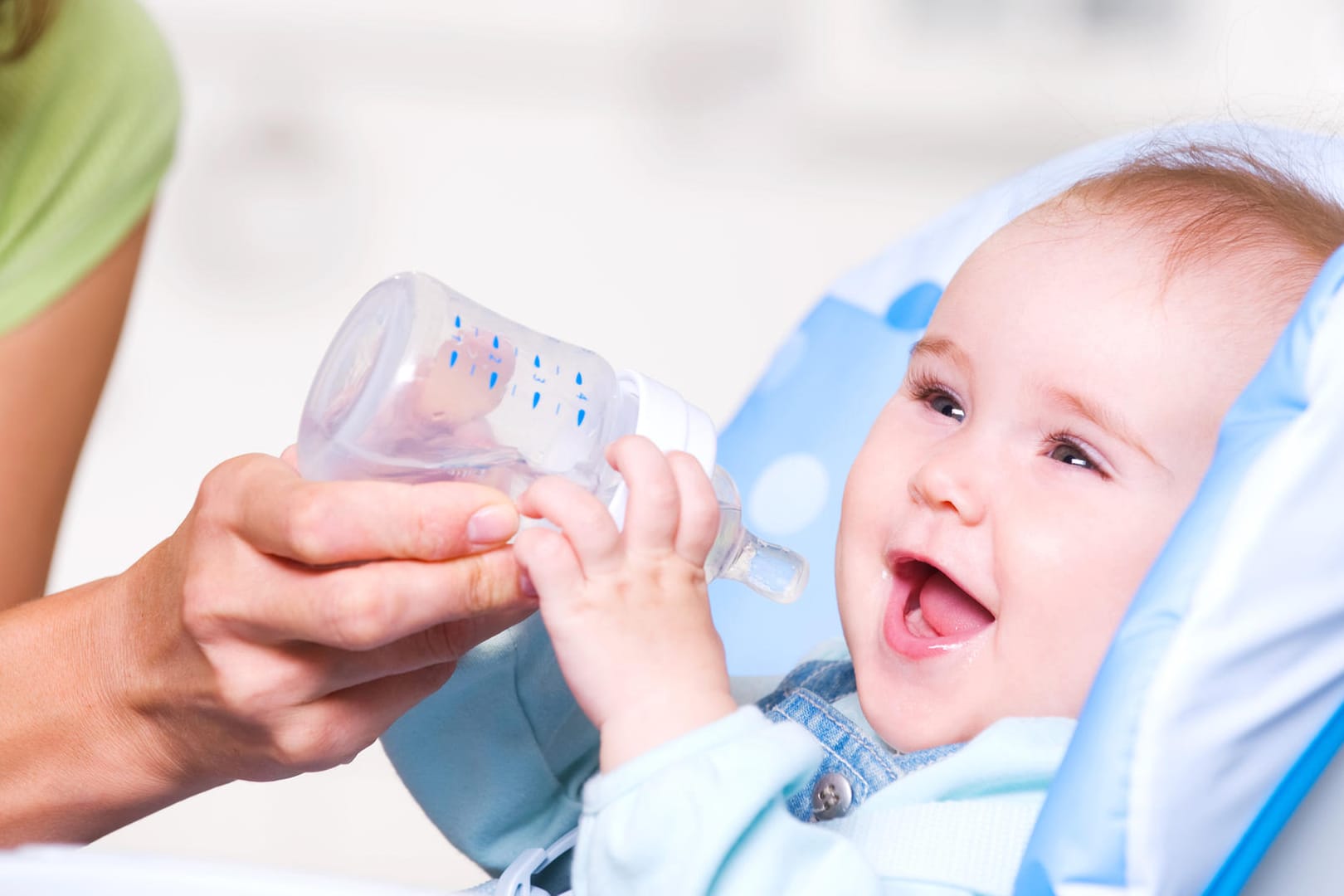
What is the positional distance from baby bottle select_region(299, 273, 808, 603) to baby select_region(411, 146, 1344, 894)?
47 millimetres

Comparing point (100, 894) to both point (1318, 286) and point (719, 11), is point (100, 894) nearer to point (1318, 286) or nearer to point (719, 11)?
point (1318, 286)

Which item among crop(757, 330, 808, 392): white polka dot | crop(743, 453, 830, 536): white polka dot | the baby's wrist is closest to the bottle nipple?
the baby's wrist

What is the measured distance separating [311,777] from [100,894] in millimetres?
1368

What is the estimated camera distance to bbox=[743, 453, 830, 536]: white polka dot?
39.2 inches

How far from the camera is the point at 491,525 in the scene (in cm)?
57

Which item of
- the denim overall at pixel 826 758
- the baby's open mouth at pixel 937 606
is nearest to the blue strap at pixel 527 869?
the denim overall at pixel 826 758

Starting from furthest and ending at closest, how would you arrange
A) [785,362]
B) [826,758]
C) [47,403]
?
[785,362] < [47,403] < [826,758]

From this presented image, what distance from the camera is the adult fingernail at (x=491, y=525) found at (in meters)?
0.56

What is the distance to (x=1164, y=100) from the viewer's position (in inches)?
75.7

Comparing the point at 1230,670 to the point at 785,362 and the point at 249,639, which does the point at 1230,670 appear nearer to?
the point at 249,639

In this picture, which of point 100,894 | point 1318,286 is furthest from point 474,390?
point 1318,286

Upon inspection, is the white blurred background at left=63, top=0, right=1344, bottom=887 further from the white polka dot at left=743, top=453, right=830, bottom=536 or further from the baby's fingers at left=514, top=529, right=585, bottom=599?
the baby's fingers at left=514, top=529, right=585, bottom=599

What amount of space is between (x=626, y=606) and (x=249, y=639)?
17 cm

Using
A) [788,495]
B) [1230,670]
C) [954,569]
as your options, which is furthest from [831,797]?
[788,495]
